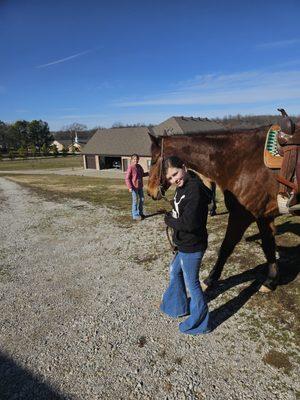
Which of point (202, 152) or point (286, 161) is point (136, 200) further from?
point (286, 161)

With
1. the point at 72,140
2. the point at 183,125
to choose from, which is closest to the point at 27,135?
the point at 72,140

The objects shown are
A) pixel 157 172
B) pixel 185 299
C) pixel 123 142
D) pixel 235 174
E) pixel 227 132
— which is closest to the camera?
pixel 185 299

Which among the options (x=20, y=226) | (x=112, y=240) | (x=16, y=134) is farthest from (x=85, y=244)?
(x=16, y=134)

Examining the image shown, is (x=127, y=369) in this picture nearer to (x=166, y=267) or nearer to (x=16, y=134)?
(x=166, y=267)

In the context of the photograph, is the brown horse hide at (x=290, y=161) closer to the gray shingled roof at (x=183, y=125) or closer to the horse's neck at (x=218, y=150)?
the horse's neck at (x=218, y=150)

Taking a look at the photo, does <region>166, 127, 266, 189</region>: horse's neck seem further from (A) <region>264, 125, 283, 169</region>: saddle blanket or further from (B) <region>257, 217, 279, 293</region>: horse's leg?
(B) <region>257, 217, 279, 293</region>: horse's leg

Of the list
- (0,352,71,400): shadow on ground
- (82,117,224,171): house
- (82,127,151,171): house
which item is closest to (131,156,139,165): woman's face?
(0,352,71,400): shadow on ground

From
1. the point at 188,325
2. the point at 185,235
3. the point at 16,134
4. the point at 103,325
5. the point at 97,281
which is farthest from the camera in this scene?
the point at 16,134

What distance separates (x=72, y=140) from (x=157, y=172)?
371ft

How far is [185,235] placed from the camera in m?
3.42

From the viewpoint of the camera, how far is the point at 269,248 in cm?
452

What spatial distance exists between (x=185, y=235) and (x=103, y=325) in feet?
5.57

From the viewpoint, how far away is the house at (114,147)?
3975 centimetres

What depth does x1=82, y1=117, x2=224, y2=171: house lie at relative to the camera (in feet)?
129
